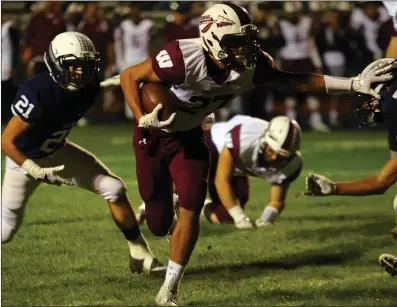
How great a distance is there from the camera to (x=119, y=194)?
3627 millimetres

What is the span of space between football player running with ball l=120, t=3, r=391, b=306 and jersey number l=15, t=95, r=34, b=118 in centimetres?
40

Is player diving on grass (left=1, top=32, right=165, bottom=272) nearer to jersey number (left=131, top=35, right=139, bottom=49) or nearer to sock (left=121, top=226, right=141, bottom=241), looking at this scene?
sock (left=121, top=226, right=141, bottom=241)

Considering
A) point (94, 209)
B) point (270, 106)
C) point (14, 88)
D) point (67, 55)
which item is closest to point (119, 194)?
point (67, 55)

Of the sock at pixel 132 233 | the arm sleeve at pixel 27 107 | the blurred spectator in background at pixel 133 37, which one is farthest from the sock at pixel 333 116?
the arm sleeve at pixel 27 107

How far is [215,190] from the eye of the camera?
4.78 m

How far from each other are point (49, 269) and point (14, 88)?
197 inches

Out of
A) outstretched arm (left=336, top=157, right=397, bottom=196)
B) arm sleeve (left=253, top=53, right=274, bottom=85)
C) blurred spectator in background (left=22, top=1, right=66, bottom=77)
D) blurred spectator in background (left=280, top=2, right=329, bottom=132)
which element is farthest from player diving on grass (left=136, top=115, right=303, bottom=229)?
blurred spectator in background (left=280, top=2, right=329, bottom=132)

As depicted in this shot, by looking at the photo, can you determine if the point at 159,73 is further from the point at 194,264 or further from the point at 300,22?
the point at 300,22

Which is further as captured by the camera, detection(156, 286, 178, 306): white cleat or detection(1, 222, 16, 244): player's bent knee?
detection(1, 222, 16, 244): player's bent knee

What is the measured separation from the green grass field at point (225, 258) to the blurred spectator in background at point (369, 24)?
397 cm

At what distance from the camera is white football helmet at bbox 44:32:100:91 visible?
3.42 metres

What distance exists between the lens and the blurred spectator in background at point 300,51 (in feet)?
28.7

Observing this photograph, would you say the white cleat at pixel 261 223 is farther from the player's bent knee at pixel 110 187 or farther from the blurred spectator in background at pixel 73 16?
the blurred spectator in background at pixel 73 16

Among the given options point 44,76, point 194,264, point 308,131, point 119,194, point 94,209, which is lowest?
point 308,131
